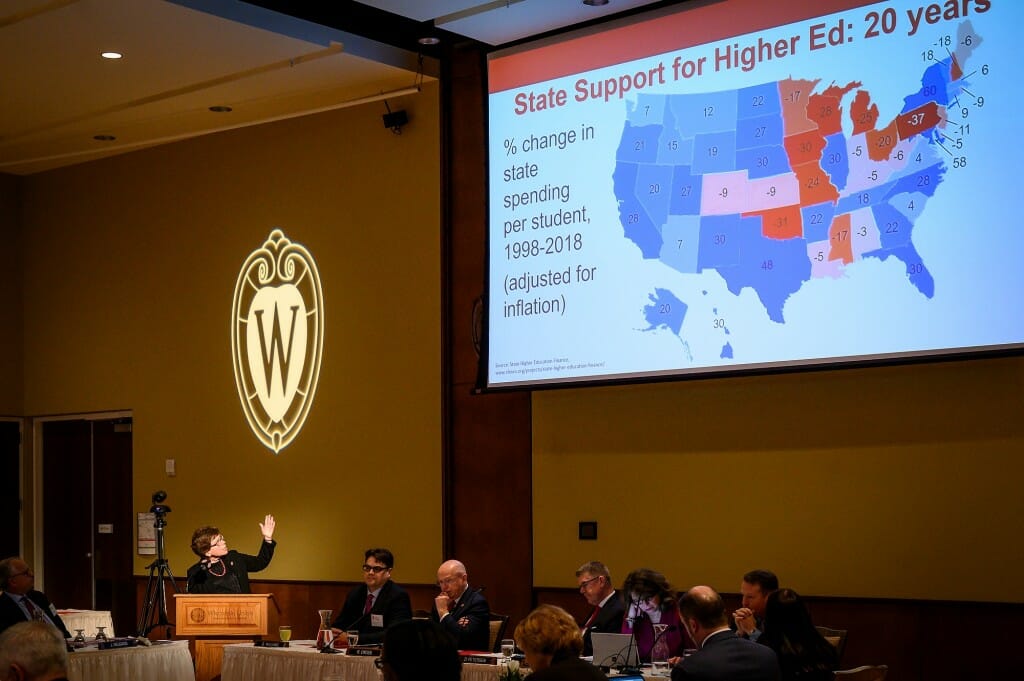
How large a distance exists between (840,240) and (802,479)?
128 centimetres

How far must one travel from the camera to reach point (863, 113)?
6.59 metres

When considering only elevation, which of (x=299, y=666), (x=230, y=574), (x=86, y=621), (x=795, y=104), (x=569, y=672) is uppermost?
(x=795, y=104)

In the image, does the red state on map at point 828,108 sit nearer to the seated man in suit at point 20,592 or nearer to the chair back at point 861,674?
the chair back at point 861,674

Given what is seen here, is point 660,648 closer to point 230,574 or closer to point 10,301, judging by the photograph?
point 230,574

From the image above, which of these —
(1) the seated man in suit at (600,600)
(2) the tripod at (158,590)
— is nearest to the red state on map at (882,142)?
(1) the seated man in suit at (600,600)

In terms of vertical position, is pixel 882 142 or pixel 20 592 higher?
pixel 882 142

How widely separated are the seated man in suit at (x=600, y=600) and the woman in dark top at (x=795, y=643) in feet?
4.69

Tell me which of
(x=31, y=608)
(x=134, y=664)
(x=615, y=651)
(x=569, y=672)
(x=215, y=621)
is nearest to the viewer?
(x=569, y=672)

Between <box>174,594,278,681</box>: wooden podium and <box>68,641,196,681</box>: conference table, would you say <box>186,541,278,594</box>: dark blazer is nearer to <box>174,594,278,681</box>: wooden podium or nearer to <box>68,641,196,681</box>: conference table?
<box>174,594,278,681</box>: wooden podium

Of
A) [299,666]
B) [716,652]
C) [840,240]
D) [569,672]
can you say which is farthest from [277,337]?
[569,672]

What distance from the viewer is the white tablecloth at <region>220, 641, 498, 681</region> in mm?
6063

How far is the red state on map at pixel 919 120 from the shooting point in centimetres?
634

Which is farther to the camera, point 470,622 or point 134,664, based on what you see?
point 134,664

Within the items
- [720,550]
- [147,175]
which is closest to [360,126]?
[147,175]
